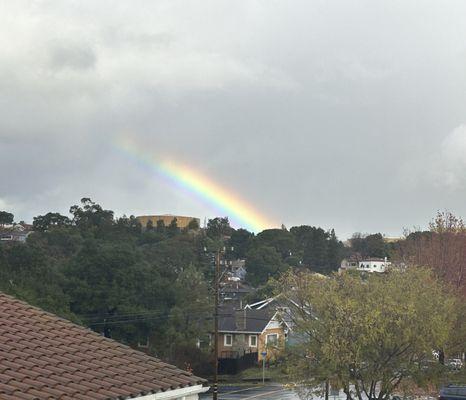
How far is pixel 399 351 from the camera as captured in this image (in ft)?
103

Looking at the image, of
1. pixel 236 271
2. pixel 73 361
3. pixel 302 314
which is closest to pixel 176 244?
pixel 236 271

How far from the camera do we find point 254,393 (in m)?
53.5

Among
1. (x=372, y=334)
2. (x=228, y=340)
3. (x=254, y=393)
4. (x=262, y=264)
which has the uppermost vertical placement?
(x=262, y=264)

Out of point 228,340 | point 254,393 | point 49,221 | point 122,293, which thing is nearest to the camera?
point 254,393

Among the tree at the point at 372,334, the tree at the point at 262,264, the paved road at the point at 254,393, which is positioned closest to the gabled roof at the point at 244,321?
the paved road at the point at 254,393

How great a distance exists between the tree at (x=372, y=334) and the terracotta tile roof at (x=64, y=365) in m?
18.7

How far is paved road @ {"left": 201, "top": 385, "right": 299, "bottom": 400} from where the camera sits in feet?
163

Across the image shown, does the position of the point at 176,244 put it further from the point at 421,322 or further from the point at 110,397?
the point at 110,397

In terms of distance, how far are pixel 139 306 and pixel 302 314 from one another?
34452mm

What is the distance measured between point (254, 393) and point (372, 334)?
2512cm

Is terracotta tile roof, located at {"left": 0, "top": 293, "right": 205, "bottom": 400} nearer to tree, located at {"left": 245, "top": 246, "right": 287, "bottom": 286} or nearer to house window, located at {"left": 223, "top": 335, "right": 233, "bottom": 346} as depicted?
house window, located at {"left": 223, "top": 335, "right": 233, "bottom": 346}

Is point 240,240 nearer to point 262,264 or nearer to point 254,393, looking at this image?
point 262,264

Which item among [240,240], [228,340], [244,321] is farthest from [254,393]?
[240,240]

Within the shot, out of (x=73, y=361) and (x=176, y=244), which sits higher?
(x=176, y=244)
